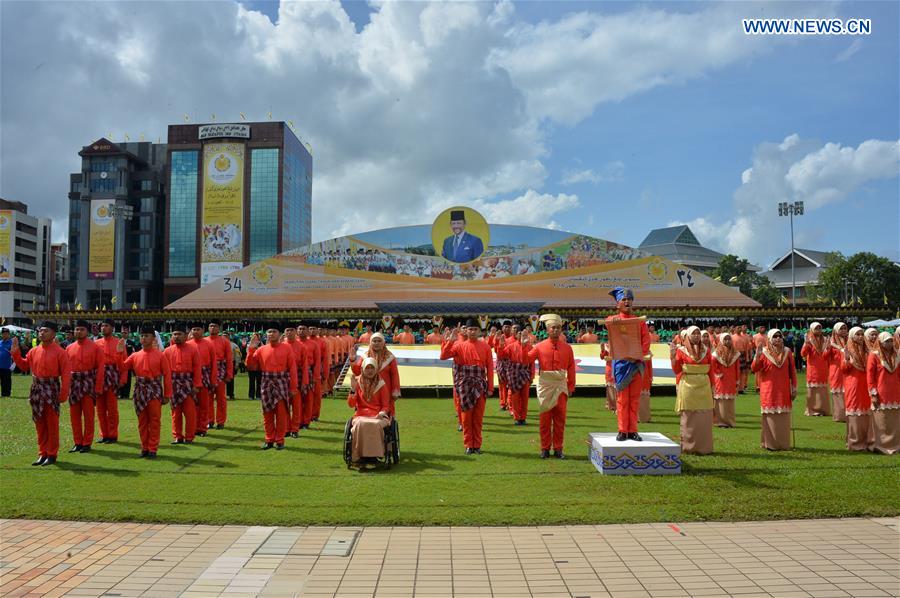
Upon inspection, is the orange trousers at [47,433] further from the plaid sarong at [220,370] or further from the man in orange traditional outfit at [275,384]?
the plaid sarong at [220,370]

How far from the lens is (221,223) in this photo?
66188mm

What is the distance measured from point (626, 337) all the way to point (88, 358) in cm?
723

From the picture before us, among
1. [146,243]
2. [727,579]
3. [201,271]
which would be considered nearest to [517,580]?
[727,579]

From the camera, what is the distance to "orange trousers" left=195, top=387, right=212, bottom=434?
31.8 feet

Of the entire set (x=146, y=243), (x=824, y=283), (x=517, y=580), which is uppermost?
(x=146, y=243)

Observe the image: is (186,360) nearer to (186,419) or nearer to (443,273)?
(186,419)

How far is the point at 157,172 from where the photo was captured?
73312mm

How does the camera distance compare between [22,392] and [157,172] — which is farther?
[157,172]

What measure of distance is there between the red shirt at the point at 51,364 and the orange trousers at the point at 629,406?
691cm

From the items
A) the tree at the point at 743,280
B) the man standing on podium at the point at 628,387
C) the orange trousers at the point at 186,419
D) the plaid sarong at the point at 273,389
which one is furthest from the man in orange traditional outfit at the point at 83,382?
the tree at the point at 743,280

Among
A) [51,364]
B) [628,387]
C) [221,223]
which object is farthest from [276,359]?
[221,223]

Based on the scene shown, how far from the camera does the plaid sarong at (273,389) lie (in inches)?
337

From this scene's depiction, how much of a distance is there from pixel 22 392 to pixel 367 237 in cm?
2860

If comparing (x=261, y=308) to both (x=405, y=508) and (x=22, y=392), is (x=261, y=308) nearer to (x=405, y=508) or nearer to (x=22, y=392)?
(x=22, y=392)
